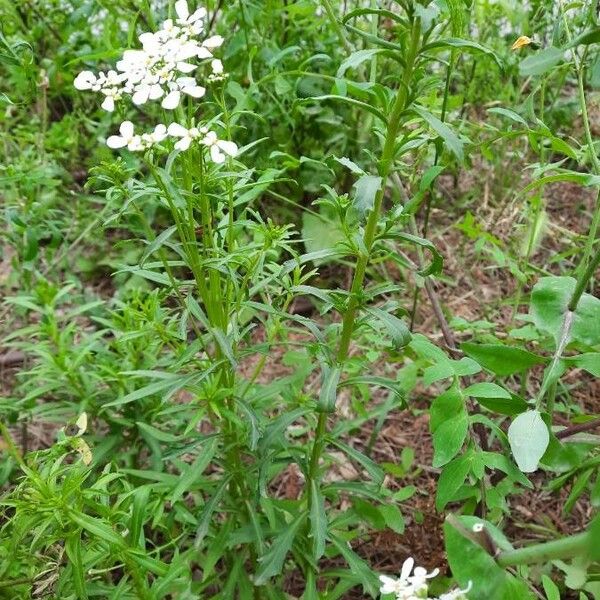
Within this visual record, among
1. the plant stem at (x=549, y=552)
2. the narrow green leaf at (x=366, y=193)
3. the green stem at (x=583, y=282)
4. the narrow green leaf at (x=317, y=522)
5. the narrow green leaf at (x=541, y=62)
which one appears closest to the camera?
the plant stem at (x=549, y=552)

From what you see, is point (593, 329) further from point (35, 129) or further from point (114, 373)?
point (35, 129)

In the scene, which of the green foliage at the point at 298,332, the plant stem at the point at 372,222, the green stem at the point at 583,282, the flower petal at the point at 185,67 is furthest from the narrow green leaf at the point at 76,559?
the green stem at the point at 583,282

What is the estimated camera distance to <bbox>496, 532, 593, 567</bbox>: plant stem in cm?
73

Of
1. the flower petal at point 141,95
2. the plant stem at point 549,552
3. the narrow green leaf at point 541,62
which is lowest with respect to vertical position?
the plant stem at point 549,552

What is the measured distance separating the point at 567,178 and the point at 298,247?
60.8 inches

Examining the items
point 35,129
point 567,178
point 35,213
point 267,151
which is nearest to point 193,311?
point 567,178

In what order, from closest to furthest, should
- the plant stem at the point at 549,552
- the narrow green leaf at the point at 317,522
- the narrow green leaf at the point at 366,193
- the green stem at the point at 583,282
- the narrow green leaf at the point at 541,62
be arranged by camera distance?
the plant stem at the point at 549,552
the narrow green leaf at the point at 541,62
the narrow green leaf at the point at 366,193
the green stem at the point at 583,282
the narrow green leaf at the point at 317,522

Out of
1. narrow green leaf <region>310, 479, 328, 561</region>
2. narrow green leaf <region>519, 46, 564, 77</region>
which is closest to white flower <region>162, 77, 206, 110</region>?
narrow green leaf <region>519, 46, 564, 77</region>

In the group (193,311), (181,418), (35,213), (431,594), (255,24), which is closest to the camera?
(193,311)

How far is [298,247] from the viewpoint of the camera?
2.66m

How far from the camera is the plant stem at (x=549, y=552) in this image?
731 millimetres

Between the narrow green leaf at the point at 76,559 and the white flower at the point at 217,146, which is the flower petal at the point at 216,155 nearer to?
the white flower at the point at 217,146

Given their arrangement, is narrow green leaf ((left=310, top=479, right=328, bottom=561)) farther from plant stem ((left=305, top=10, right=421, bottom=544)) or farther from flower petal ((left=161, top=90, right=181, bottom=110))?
flower petal ((left=161, top=90, right=181, bottom=110))

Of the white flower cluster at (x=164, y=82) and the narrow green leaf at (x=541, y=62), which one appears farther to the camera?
the white flower cluster at (x=164, y=82)
